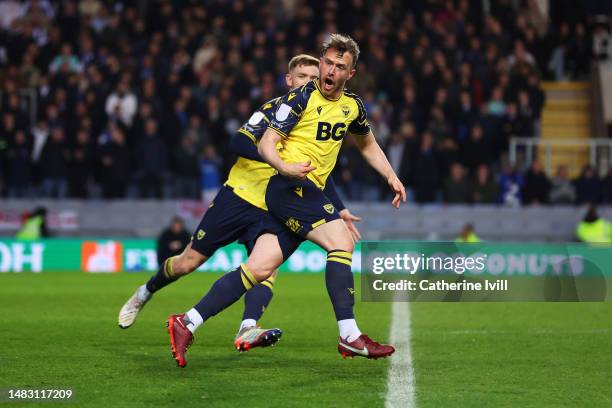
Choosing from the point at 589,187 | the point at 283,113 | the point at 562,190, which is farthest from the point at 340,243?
the point at 562,190

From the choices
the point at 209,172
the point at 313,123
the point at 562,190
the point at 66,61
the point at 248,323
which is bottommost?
the point at 248,323

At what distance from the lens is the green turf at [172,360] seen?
6.52 meters

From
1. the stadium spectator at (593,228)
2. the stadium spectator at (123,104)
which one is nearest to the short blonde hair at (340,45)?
the stadium spectator at (593,228)

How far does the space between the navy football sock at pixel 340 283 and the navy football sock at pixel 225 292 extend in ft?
1.83

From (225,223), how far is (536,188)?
42.4 feet

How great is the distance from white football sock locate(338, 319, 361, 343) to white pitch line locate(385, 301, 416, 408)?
1.03ft

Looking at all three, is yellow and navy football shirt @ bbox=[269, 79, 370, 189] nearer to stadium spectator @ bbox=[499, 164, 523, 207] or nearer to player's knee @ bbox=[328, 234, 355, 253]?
player's knee @ bbox=[328, 234, 355, 253]

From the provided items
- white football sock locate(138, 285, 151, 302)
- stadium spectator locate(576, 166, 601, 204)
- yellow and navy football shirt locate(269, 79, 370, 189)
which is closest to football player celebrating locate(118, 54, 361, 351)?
white football sock locate(138, 285, 151, 302)

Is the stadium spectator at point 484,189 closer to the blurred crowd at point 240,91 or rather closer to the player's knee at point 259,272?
the blurred crowd at point 240,91

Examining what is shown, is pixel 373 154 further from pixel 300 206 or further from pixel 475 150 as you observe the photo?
pixel 475 150

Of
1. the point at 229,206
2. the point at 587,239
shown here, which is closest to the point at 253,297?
the point at 229,206

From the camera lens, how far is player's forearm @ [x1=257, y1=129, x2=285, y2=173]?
7262mm

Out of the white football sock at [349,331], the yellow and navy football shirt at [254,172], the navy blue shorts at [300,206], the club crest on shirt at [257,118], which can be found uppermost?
the club crest on shirt at [257,118]

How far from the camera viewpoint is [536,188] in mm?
20281
